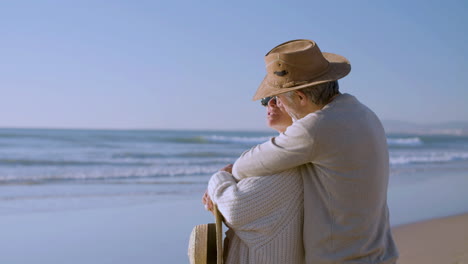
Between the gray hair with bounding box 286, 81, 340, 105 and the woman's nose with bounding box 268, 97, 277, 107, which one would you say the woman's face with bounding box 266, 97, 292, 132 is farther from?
the gray hair with bounding box 286, 81, 340, 105

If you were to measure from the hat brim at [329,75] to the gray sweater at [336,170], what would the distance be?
0.09 m

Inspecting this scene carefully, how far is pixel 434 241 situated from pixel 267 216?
3.69 metres

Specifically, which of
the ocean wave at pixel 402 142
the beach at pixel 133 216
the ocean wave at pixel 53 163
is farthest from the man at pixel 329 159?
the ocean wave at pixel 402 142

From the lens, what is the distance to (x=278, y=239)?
1.86 metres

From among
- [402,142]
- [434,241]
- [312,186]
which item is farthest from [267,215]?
[402,142]

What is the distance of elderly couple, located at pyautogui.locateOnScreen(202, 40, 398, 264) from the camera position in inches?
71.0

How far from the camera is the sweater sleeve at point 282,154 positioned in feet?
5.85

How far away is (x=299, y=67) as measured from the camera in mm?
1922

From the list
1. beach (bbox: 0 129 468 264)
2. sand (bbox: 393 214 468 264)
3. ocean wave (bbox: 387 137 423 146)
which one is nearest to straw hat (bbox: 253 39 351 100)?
beach (bbox: 0 129 468 264)

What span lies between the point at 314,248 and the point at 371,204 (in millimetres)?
272

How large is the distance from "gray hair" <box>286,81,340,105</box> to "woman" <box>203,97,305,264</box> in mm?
290

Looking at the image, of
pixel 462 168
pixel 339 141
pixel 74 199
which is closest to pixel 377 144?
pixel 339 141

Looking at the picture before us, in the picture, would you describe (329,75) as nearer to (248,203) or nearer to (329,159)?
(329,159)

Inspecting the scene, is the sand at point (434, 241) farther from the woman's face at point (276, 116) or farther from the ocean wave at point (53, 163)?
the ocean wave at point (53, 163)
